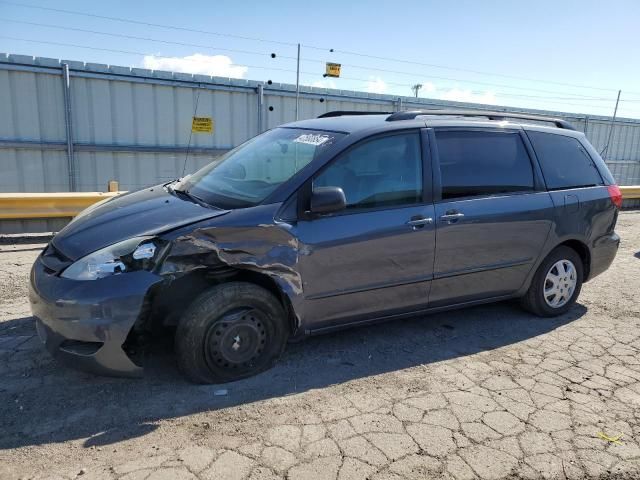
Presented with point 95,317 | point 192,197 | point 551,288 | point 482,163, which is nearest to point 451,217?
point 482,163

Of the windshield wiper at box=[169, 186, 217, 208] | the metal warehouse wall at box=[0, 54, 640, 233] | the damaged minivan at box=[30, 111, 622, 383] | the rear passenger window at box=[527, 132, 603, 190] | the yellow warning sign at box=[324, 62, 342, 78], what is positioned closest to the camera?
the damaged minivan at box=[30, 111, 622, 383]

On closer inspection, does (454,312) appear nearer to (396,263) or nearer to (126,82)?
(396,263)

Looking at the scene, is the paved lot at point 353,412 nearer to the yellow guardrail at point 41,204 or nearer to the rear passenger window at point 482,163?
the rear passenger window at point 482,163

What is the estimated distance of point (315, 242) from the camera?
339cm

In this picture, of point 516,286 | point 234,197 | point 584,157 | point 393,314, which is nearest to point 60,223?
point 234,197

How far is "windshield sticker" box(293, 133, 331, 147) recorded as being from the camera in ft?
12.2

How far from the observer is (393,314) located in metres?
3.88

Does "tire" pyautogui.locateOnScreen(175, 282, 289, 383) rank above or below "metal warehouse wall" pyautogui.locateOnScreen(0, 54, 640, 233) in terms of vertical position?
below

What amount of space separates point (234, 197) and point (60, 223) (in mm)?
4963

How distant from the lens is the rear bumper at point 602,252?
487 cm

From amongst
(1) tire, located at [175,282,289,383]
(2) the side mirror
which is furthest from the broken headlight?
(2) the side mirror

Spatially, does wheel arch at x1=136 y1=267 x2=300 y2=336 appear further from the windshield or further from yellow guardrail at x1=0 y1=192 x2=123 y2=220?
yellow guardrail at x1=0 y1=192 x2=123 y2=220

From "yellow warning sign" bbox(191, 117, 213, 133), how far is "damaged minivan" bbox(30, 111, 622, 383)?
6851 millimetres

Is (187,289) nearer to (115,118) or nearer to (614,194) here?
(614,194)
